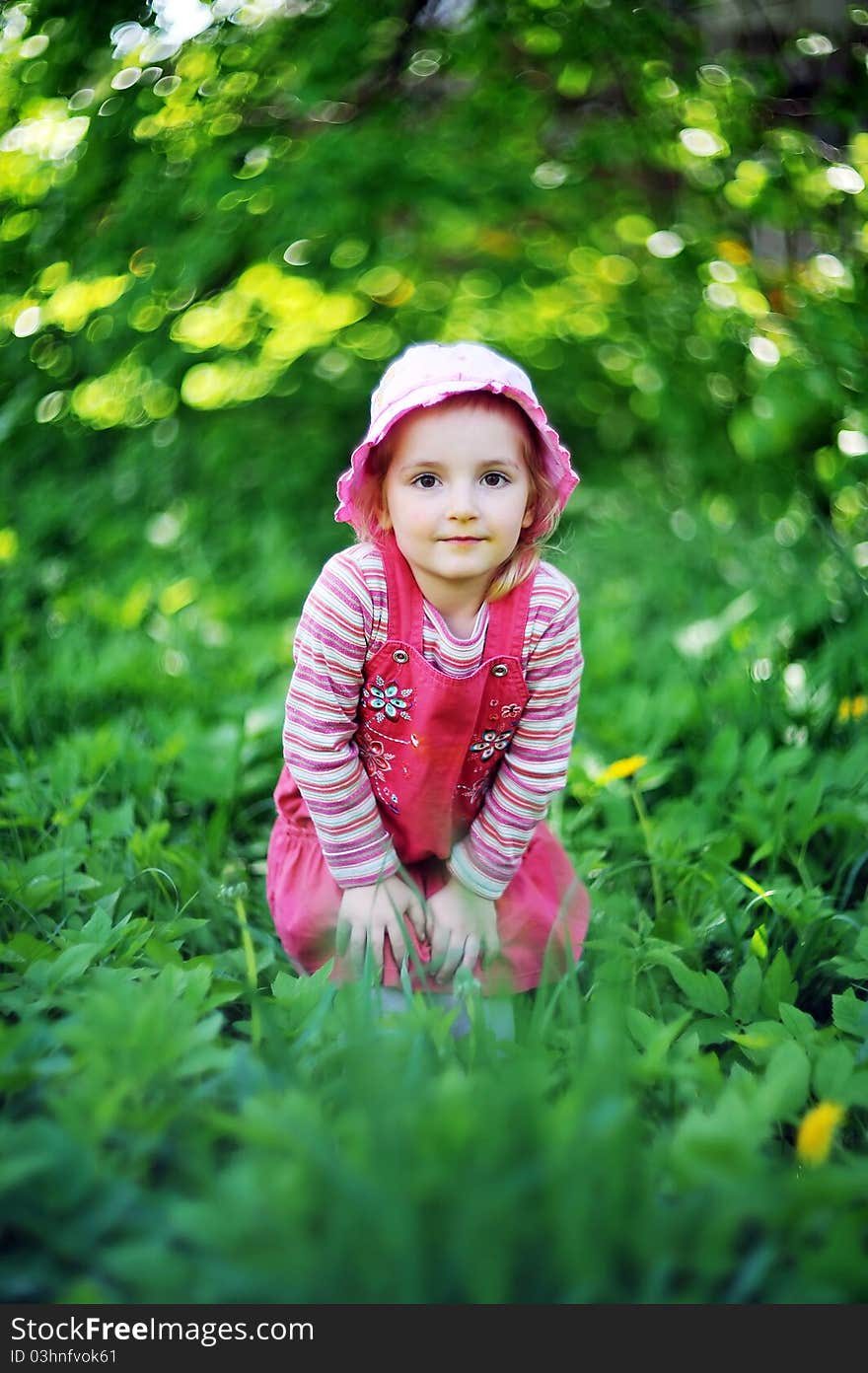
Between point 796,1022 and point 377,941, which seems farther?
point 377,941

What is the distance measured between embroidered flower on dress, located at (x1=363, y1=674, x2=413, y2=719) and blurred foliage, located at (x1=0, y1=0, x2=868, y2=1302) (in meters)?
0.44

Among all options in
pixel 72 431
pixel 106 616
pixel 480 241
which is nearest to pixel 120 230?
pixel 72 431

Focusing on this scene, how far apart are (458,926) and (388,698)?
1.38 feet

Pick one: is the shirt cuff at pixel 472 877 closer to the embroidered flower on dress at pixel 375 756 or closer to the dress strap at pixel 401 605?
the embroidered flower on dress at pixel 375 756

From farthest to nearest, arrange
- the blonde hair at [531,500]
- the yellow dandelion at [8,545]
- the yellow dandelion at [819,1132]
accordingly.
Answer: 1. the yellow dandelion at [8,545]
2. the blonde hair at [531,500]
3. the yellow dandelion at [819,1132]

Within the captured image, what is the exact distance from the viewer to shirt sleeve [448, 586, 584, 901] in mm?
1817

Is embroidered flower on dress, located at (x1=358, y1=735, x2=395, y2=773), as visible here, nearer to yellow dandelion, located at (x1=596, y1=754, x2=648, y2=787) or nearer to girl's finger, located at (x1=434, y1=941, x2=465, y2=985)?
girl's finger, located at (x1=434, y1=941, x2=465, y2=985)

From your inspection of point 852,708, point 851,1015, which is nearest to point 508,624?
point 851,1015

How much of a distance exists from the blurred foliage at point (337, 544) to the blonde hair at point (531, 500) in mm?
634

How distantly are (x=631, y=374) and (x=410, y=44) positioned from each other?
2.00 metres

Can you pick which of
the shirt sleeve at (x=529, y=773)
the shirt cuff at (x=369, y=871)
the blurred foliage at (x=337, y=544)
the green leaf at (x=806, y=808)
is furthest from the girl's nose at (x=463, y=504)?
the green leaf at (x=806, y=808)

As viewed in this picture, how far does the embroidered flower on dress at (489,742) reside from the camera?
184cm

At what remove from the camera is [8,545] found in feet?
11.4

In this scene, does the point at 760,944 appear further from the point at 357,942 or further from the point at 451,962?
the point at 357,942
